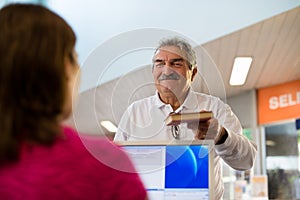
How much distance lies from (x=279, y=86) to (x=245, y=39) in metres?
2.56

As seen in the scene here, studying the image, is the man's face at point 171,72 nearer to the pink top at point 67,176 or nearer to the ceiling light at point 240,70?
the pink top at point 67,176

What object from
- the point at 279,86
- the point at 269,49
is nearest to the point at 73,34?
the point at 269,49

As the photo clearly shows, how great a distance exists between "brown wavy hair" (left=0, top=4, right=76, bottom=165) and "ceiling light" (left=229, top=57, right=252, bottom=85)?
497 centimetres

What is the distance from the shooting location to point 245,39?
4715mm

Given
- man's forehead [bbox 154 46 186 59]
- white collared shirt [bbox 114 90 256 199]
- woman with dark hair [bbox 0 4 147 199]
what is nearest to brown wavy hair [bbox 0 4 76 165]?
woman with dark hair [bbox 0 4 147 199]

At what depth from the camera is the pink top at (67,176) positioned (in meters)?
0.63

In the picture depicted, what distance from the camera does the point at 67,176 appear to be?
0.65 m

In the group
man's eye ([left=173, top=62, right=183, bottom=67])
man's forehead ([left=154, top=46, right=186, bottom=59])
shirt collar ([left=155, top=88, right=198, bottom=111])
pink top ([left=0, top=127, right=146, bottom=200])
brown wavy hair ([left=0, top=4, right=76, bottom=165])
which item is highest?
man's forehead ([left=154, top=46, right=186, bottom=59])

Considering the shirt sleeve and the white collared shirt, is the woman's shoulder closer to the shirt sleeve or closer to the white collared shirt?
the white collared shirt

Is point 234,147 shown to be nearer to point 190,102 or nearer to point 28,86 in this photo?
point 190,102

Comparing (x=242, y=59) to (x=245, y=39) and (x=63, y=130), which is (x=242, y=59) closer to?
(x=245, y=39)

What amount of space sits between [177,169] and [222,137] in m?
0.21

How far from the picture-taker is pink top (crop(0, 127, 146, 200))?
0.63 metres

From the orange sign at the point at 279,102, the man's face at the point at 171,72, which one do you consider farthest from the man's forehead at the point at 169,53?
the orange sign at the point at 279,102
